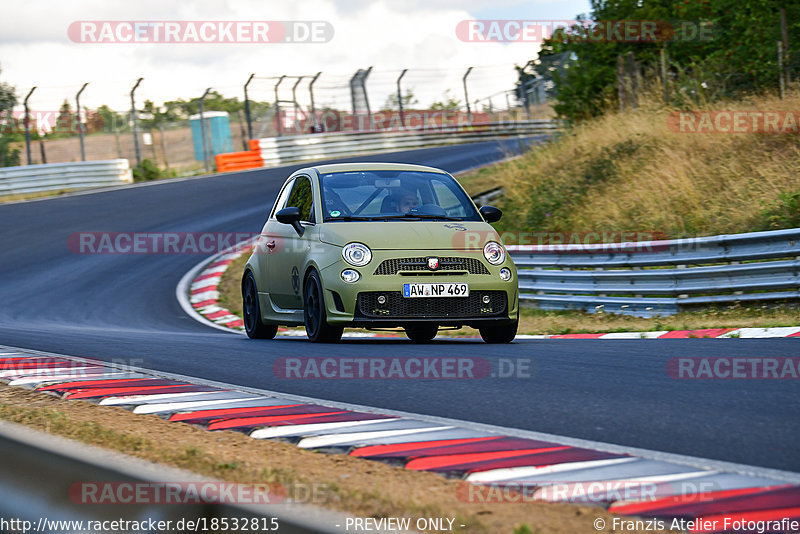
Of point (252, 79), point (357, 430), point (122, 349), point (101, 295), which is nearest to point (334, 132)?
point (252, 79)

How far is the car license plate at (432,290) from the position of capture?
28.6 ft

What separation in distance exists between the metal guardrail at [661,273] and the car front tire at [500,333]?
3.31m

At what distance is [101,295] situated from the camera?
17328 mm

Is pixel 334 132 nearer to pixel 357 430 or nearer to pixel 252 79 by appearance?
pixel 252 79

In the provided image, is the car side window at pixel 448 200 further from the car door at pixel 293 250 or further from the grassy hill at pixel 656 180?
the grassy hill at pixel 656 180

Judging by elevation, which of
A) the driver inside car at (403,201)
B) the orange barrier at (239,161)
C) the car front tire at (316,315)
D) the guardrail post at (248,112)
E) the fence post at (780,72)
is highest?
the guardrail post at (248,112)

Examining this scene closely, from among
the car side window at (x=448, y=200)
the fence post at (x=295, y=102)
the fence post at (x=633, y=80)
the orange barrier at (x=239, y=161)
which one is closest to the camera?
the car side window at (x=448, y=200)

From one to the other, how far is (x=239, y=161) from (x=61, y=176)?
645cm

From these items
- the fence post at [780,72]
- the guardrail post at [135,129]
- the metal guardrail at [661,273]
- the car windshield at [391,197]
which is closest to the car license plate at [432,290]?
the car windshield at [391,197]

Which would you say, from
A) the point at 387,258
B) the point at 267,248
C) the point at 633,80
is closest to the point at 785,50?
the point at 633,80

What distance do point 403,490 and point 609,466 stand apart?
0.83 metres

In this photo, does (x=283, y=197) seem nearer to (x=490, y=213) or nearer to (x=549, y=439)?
(x=490, y=213)

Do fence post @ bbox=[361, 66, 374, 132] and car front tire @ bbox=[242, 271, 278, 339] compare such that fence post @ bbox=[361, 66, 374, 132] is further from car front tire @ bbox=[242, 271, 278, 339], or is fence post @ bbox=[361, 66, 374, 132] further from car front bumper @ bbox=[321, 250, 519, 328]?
car front bumper @ bbox=[321, 250, 519, 328]

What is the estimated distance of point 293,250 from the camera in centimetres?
988
